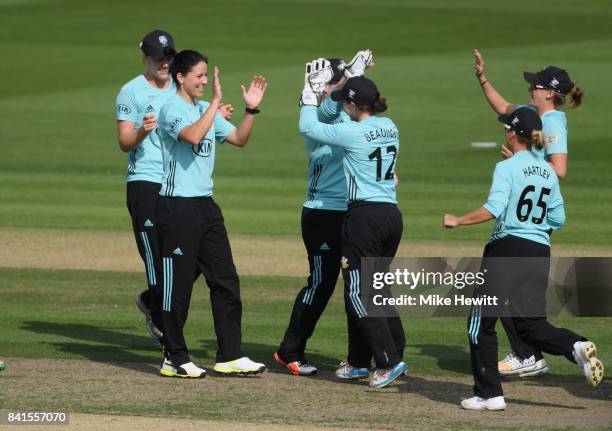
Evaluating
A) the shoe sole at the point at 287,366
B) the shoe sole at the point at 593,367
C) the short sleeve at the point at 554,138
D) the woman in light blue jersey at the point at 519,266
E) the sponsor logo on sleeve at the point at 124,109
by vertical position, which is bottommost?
the shoe sole at the point at 287,366

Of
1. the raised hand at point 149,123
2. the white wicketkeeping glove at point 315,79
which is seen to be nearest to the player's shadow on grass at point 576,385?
the white wicketkeeping glove at point 315,79

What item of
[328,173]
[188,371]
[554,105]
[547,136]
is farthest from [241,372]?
[554,105]

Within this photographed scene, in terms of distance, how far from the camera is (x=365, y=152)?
9414 millimetres

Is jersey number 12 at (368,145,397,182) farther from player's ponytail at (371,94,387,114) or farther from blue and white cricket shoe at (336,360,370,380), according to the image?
blue and white cricket shoe at (336,360,370,380)

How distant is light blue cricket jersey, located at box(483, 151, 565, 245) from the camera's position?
28.3 ft

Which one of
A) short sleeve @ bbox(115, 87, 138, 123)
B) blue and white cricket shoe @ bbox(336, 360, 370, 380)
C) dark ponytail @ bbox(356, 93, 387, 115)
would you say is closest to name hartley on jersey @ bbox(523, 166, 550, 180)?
dark ponytail @ bbox(356, 93, 387, 115)

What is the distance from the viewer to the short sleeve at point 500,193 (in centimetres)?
854

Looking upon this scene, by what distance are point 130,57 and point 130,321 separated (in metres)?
32.5

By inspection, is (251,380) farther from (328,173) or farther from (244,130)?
(244,130)

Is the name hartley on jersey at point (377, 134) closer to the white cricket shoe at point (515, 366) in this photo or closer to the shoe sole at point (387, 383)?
the shoe sole at point (387, 383)

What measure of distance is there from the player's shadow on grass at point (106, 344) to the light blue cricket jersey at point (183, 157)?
1492 millimetres

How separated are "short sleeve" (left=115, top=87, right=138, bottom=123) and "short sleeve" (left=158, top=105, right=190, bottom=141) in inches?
44.0

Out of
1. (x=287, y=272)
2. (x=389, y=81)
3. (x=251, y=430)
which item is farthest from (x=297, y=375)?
(x=389, y=81)

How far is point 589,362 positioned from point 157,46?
14.5 ft
